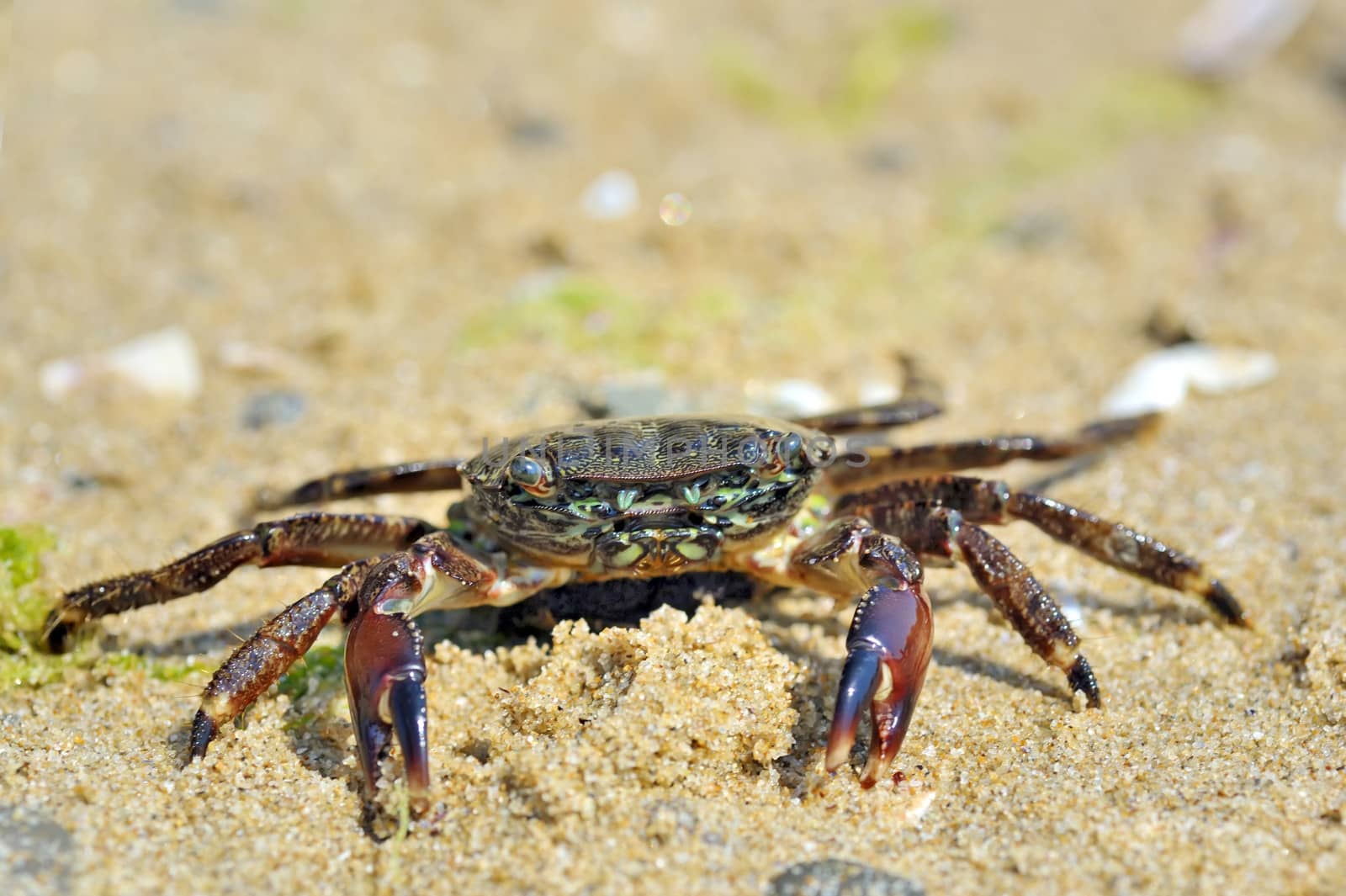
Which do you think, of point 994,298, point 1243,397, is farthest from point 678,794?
point 994,298

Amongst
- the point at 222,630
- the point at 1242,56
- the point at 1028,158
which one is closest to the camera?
the point at 222,630

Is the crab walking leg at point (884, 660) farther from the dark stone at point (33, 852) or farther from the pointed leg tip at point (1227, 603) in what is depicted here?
the dark stone at point (33, 852)

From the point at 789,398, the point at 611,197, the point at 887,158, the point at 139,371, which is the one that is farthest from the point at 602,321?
the point at 887,158

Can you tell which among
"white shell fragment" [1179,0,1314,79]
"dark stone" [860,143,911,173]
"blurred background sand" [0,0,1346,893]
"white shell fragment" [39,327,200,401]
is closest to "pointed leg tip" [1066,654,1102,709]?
"blurred background sand" [0,0,1346,893]

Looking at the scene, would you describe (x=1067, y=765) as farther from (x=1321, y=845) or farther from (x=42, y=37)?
(x=42, y=37)

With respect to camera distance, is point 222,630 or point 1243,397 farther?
point 1243,397

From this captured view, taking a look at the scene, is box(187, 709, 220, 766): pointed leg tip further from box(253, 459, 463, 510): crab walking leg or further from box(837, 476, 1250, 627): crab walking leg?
box(837, 476, 1250, 627): crab walking leg

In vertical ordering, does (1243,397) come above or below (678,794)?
above

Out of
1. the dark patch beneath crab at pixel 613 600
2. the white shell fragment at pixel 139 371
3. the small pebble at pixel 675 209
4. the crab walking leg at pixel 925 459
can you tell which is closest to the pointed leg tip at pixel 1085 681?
the crab walking leg at pixel 925 459
